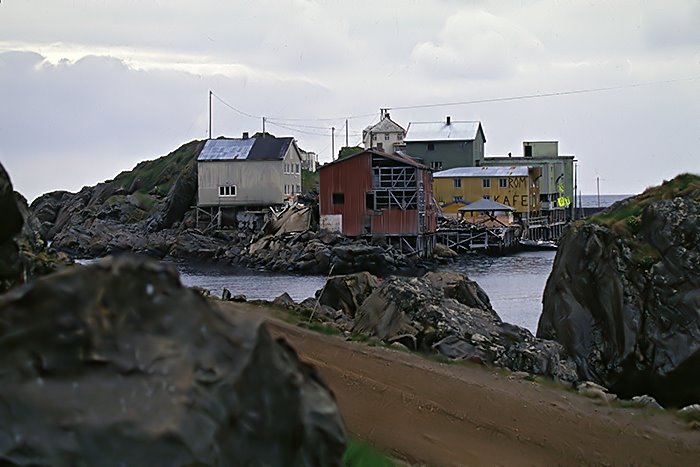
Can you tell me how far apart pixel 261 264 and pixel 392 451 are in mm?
52738

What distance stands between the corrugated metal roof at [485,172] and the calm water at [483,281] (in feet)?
42.1

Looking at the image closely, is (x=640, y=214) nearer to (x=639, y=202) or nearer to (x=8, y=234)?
(x=639, y=202)

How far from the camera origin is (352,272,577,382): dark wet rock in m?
16.1

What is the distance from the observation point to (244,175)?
75.7 m

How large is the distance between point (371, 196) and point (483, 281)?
14046 millimetres

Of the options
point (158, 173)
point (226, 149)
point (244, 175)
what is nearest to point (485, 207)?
point (244, 175)

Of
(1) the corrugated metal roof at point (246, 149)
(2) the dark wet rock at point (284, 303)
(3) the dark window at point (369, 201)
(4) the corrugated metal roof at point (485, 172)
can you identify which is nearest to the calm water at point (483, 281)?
(3) the dark window at point (369, 201)

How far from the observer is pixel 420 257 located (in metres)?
64.6

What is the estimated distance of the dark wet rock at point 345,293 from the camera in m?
26.8

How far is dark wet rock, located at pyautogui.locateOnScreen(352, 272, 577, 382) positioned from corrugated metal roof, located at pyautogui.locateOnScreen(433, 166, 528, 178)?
63.4m

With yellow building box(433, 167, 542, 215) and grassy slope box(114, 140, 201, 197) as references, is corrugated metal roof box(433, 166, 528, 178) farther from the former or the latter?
grassy slope box(114, 140, 201, 197)

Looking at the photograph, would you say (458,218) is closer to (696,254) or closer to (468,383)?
(696,254)

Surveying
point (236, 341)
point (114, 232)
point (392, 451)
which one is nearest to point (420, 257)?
point (114, 232)

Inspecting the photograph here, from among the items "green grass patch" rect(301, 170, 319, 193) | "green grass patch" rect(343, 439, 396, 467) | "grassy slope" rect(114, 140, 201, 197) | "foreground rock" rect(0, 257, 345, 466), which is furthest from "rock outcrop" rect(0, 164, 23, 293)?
"grassy slope" rect(114, 140, 201, 197)
